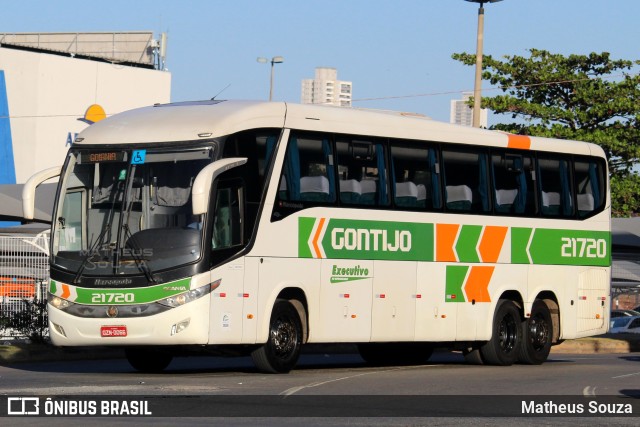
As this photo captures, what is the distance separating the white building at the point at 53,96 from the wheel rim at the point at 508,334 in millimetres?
46947

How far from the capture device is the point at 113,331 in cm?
1844

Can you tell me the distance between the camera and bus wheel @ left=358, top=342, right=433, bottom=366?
24859 mm

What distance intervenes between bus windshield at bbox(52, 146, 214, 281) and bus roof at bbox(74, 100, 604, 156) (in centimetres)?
27

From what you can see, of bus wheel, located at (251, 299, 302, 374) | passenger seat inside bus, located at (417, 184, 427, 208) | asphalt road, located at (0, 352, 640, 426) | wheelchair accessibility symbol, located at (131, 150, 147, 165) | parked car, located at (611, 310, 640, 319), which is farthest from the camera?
parked car, located at (611, 310, 640, 319)

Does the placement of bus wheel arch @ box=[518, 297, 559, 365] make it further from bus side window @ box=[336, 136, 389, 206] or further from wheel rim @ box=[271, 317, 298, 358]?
wheel rim @ box=[271, 317, 298, 358]

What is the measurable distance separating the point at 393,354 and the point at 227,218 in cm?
727

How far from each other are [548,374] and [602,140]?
128 feet

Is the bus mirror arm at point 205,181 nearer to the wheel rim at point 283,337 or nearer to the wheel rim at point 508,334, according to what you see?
the wheel rim at point 283,337

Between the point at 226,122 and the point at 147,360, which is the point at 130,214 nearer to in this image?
the point at 226,122

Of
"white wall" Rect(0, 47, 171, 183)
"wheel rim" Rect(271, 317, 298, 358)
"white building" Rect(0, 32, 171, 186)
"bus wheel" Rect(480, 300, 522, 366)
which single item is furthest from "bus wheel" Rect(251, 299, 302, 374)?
"white wall" Rect(0, 47, 171, 183)

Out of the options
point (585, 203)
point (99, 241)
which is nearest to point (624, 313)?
point (585, 203)

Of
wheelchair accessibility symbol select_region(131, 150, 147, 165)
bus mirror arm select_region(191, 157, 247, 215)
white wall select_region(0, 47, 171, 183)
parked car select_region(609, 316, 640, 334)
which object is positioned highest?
white wall select_region(0, 47, 171, 183)

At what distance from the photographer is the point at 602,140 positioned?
58.9 m

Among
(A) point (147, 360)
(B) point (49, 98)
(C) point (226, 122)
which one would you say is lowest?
(A) point (147, 360)
